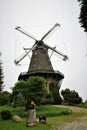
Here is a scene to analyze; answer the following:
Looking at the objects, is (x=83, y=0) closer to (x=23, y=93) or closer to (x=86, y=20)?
(x=86, y=20)

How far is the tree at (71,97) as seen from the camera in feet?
190

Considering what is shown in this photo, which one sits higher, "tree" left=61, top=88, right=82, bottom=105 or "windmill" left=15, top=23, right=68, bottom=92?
"windmill" left=15, top=23, right=68, bottom=92

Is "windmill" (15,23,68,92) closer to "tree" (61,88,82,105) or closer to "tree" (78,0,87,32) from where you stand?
"tree" (61,88,82,105)

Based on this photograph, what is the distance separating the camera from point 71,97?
190 ft

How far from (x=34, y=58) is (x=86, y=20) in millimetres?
46009

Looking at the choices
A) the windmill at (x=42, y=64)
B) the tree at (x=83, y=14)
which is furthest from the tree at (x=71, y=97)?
the tree at (x=83, y=14)

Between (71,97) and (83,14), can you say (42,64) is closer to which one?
(71,97)

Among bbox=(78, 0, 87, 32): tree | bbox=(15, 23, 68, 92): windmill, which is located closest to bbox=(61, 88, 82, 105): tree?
bbox=(15, 23, 68, 92): windmill

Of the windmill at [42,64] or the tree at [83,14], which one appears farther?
the windmill at [42,64]

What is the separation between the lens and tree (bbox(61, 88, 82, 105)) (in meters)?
57.8

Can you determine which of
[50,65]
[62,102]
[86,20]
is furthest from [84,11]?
[50,65]

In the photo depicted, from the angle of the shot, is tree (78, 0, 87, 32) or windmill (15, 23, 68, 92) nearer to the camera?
tree (78, 0, 87, 32)

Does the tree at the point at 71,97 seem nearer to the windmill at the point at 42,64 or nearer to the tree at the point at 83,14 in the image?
the windmill at the point at 42,64

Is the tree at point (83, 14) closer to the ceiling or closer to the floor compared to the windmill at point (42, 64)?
closer to the floor
